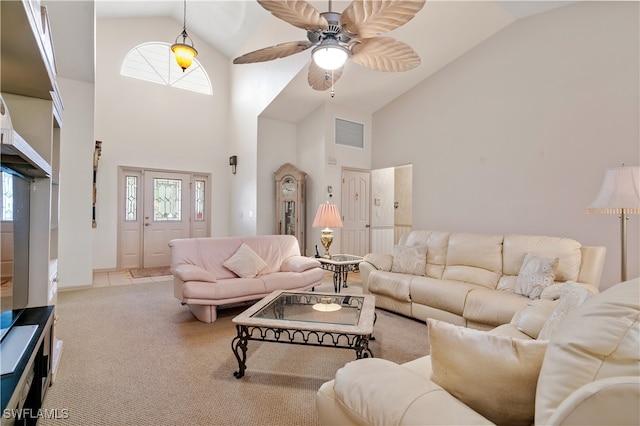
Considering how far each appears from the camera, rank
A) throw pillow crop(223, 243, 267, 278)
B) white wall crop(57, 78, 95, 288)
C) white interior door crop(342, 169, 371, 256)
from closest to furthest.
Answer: throw pillow crop(223, 243, 267, 278)
white wall crop(57, 78, 95, 288)
white interior door crop(342, 169, 371, 256)

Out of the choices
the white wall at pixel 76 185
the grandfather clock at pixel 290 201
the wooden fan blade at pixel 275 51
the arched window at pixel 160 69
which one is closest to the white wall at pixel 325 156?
the grandfather clock at pixel 290 201

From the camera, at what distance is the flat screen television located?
60.9 inches

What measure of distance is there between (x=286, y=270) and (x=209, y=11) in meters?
4.76

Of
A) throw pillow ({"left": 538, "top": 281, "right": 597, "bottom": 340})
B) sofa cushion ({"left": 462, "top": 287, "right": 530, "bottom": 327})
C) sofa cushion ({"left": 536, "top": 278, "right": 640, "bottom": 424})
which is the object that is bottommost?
sofa cushion ({"left": 462, "top": 287, "right": 530, "bottom": 327})

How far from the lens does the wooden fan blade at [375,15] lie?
1.88 metres

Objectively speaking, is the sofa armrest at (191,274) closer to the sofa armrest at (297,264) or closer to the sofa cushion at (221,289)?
the sofa cushion at (221,289)

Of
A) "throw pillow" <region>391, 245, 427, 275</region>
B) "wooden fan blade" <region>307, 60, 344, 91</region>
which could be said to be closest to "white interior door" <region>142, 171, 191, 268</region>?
"wooden fan blade" <region>307, 60, 344, 91</region>

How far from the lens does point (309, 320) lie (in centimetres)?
210

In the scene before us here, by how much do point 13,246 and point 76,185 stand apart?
3.02 m

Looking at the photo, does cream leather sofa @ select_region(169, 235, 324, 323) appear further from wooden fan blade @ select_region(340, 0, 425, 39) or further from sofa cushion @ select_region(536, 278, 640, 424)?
sofa cushion @ select_region(536, 278, 640, 424)

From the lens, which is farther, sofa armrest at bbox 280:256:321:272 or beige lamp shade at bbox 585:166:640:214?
sofa armrest at bbox 280:256:321:272

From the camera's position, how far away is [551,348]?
79 cm

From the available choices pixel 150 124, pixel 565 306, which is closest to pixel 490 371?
pixel 565 306

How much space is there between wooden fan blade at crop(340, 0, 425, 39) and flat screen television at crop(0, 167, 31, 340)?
6.91 ft
